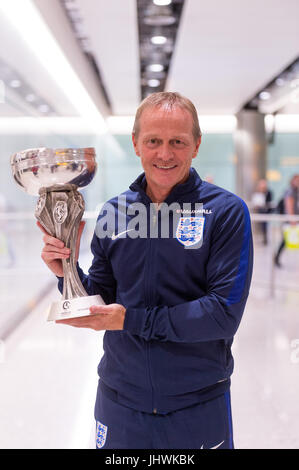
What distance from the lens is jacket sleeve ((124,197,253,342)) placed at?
2.90ft

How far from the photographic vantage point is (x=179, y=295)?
95cm

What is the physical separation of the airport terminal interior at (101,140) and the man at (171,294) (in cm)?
31

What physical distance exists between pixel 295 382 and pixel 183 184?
2510 mm

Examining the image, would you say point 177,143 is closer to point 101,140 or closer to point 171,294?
point 171,294

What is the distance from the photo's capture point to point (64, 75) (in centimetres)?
493

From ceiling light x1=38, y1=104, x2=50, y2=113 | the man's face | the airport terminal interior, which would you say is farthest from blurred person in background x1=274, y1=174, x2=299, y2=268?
the man's face

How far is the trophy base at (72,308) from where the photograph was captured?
2.89ft

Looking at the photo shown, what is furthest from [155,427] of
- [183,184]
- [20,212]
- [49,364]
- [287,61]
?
[287,61]

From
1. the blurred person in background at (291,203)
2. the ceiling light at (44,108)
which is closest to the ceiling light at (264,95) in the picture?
the blurred person in background at (291,203)

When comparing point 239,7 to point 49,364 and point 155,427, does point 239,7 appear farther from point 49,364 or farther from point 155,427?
point 155,427

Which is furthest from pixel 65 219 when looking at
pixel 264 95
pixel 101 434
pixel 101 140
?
pixel 264 95

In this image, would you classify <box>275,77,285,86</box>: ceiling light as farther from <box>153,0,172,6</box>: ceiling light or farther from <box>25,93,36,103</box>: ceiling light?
<box>25,93,36,103</box>: ceiling light

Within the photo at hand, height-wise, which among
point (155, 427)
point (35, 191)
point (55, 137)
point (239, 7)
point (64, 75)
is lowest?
point (155, 427)

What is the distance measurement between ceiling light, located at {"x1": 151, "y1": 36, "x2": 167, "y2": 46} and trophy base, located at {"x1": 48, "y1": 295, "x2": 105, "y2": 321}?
17.5 ft
